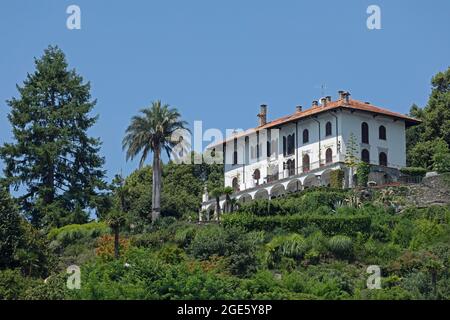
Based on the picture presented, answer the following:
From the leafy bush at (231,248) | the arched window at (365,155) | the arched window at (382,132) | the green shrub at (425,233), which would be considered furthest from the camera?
the arched window at (382,132)

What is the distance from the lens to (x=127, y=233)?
73.0 m

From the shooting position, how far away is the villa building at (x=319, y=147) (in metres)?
80.7

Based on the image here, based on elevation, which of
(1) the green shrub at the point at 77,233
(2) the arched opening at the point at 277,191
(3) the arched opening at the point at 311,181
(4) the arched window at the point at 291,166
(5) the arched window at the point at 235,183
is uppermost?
(4) the arched window at the point at 291,166

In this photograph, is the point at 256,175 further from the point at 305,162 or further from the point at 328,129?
the point at 328,129

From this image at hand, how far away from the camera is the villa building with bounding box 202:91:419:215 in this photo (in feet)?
265

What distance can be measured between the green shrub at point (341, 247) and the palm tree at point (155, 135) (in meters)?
15.3

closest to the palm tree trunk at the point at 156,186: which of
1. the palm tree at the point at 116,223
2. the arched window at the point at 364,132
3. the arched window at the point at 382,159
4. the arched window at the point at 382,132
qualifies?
the palm tree at the point at 116,223

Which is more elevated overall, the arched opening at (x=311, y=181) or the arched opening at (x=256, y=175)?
the arched opening at (x=256, y=175)

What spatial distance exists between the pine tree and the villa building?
28.2 ft

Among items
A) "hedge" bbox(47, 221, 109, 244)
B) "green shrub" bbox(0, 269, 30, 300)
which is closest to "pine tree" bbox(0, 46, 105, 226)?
"hedge" bbox(47, 221, 109, 244)

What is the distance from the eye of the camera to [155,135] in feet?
253

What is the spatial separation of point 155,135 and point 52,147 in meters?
7.72

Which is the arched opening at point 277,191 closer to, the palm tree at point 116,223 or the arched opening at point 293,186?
the arched opening at point 293,186
